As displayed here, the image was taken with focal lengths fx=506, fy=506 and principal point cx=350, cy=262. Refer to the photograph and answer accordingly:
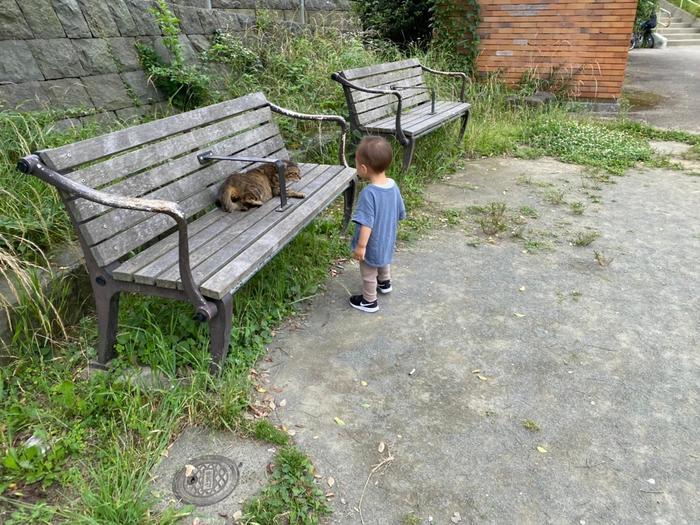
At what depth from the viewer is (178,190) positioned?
288cm

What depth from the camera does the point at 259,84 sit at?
215 inches

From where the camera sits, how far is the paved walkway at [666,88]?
805cm

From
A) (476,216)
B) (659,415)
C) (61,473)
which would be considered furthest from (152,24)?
(659,415)

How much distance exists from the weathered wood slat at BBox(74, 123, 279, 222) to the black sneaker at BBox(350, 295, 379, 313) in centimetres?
123

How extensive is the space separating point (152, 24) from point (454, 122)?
369cm

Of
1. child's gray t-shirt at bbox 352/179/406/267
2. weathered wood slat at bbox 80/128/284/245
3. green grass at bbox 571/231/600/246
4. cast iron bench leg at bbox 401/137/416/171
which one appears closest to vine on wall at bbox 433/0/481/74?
cast iron bench leg at bbox 401/137/416/171

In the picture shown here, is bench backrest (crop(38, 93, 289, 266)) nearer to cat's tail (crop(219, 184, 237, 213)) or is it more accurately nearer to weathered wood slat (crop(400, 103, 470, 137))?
cat's tail (crop(219, 184, 237, 213))

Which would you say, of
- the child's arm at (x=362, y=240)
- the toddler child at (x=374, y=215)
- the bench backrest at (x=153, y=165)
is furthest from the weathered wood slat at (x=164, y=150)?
the child's arm at (x=362, y=240)

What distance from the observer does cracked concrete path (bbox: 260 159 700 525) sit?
1989mm

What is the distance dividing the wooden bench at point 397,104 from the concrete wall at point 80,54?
5.98ft

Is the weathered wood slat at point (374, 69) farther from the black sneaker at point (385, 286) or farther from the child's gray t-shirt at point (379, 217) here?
the black sneaker at point (385, 286)

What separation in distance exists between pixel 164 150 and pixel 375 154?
3.85 feet

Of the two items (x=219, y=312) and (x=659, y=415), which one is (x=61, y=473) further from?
(x=659, y=415)

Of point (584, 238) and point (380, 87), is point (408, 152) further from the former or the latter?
point (584, 238)
